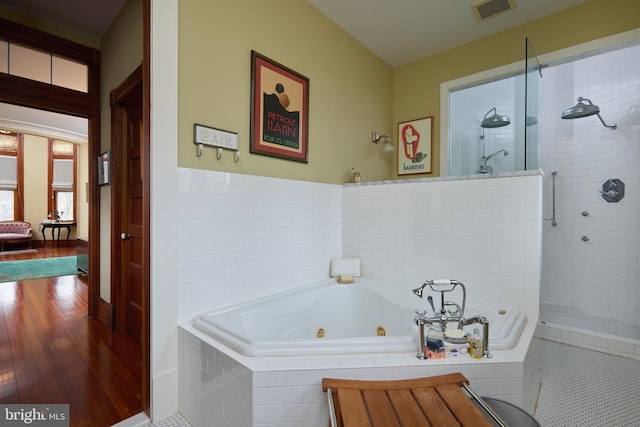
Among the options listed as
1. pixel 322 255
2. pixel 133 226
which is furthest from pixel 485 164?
pixel 133 226

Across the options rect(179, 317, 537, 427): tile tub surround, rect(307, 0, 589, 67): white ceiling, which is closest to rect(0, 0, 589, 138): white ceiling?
rect(307, 0, 589, 67): white ceiling

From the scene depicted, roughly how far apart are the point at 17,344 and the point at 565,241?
495 cm

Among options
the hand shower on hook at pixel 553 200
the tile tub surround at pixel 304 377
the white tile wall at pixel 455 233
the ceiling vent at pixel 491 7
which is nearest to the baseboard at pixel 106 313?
the tile tub surround at pixel 304 377

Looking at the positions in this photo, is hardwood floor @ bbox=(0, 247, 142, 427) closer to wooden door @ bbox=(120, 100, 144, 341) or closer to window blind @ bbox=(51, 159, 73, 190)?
wooden door @ bbox=(120, 100, 144, 341)

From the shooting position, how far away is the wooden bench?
1005 mm

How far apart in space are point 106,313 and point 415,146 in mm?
3474

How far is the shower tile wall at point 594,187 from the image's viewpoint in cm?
269

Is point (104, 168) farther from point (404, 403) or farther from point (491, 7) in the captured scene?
point (491, 7)

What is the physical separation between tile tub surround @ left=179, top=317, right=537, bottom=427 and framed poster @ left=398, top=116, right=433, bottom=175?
228 cm

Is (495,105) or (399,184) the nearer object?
(399,184)

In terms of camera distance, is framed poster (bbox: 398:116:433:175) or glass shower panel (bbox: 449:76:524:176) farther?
framed poster (bbox: 398:116:433:175)

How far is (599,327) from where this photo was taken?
7.98 feet

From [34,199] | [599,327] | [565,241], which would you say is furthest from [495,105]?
[34,199]

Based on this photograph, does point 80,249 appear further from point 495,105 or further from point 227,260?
point 495,105
